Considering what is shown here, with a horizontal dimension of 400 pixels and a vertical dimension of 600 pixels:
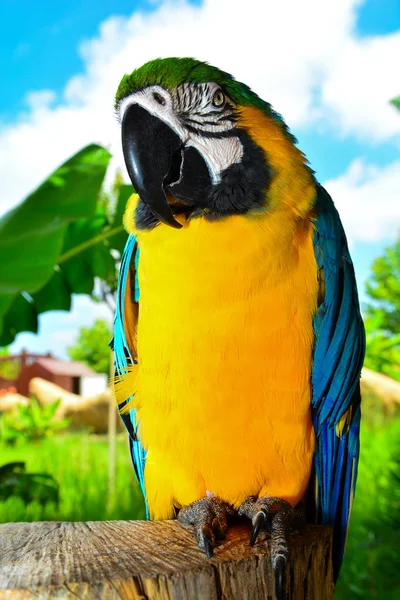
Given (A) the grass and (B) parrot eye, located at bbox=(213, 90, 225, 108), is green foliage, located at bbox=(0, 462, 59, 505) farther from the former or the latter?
(B) parrot eye, located at bbox=(213, 90, 225, 108)

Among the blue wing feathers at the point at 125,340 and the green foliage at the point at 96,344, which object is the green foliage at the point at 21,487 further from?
the green foliage at the point at 96,344

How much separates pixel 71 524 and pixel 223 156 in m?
0.73

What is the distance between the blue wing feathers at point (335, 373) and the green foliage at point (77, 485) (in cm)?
196

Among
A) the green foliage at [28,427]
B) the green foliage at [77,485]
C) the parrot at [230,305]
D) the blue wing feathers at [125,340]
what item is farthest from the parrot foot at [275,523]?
the green foliage at [28,427]

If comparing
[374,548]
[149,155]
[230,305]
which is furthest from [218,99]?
[374,548]

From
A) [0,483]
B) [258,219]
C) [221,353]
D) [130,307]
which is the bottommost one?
[0,483]

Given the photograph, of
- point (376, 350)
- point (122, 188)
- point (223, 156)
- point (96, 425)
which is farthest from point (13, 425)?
point (223, 156)

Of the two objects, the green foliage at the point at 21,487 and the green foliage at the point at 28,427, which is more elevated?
the green foliage at the point at 28,427

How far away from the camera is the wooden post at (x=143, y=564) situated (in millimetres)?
670

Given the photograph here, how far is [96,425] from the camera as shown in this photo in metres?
8.33

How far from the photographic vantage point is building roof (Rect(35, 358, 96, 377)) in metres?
14.8

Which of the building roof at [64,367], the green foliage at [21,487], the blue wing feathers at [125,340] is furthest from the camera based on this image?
the building roof at [64,367]

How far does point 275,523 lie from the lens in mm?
934

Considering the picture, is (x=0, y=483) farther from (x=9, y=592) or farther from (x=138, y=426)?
(x=9, y=592)
